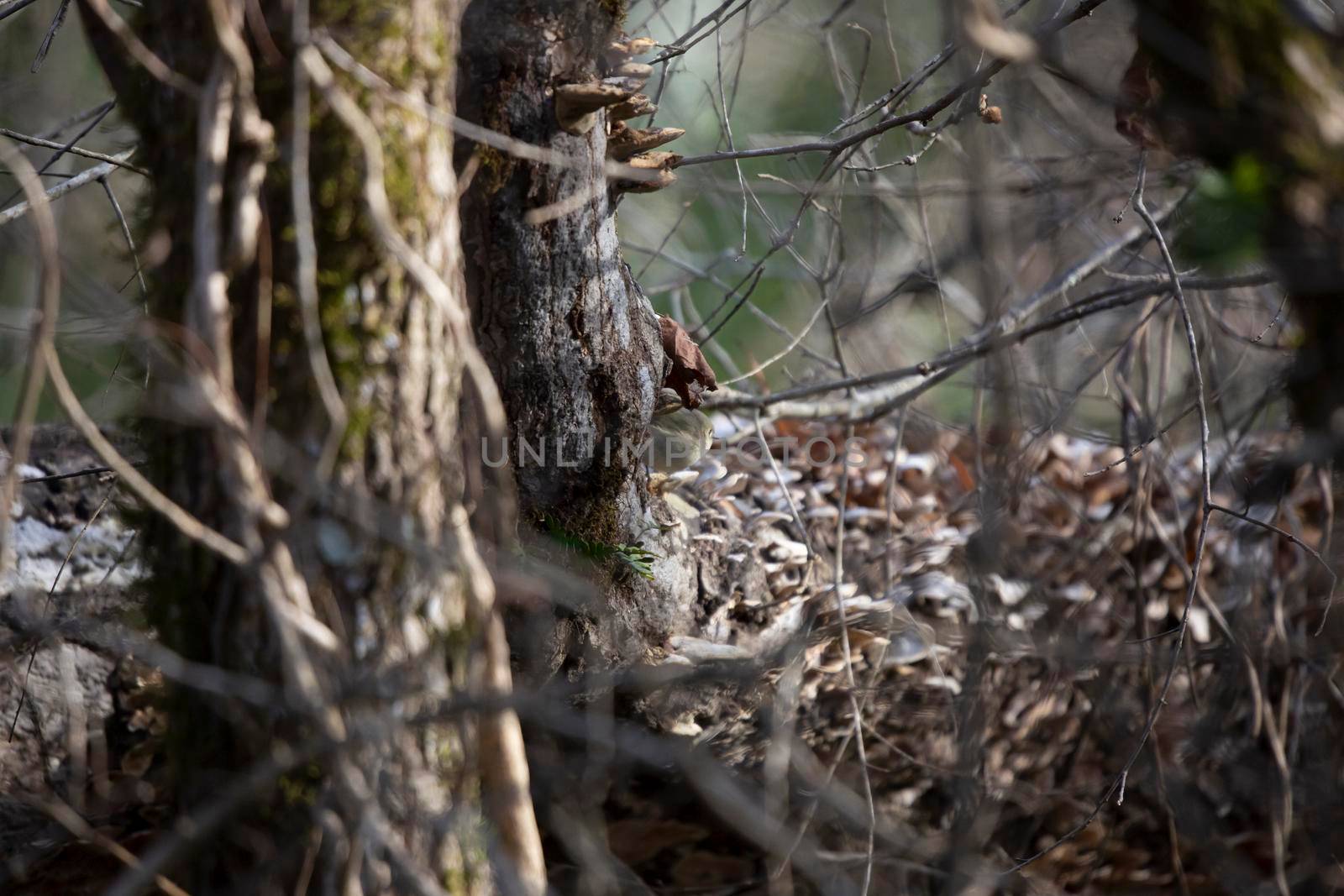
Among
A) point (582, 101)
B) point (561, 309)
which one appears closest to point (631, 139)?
point (582, 101)

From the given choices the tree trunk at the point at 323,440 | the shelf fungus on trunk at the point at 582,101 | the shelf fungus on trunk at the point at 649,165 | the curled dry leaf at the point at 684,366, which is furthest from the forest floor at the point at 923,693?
the shelf fungus on trunk at the point at 582,101

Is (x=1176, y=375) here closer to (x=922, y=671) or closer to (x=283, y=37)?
(x=922, y=671)

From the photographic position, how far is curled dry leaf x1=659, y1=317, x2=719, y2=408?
2.44 metres

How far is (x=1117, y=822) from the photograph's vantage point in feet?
9.33

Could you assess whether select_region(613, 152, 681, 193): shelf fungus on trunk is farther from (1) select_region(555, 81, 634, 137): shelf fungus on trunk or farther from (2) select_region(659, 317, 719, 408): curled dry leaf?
(2) select_region(659, 317, 719, 408): curled dry leaf

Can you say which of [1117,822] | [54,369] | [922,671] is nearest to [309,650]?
[54,369]

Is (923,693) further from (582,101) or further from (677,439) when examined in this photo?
(582,101)

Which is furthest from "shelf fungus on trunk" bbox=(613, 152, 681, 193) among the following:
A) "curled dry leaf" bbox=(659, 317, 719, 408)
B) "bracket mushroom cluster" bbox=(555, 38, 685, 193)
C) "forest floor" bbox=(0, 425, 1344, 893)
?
"forest floor" bbox=(0, 425, 1344, 893)

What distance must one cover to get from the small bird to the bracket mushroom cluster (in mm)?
590

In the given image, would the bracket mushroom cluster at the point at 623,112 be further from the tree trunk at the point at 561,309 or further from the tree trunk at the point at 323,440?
the tree trunk at the point at 323,440

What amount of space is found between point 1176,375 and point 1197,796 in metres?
3.55

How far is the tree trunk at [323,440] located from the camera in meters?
1.24

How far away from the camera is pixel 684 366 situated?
2.46 m

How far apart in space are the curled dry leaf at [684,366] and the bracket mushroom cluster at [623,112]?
1.17ft
